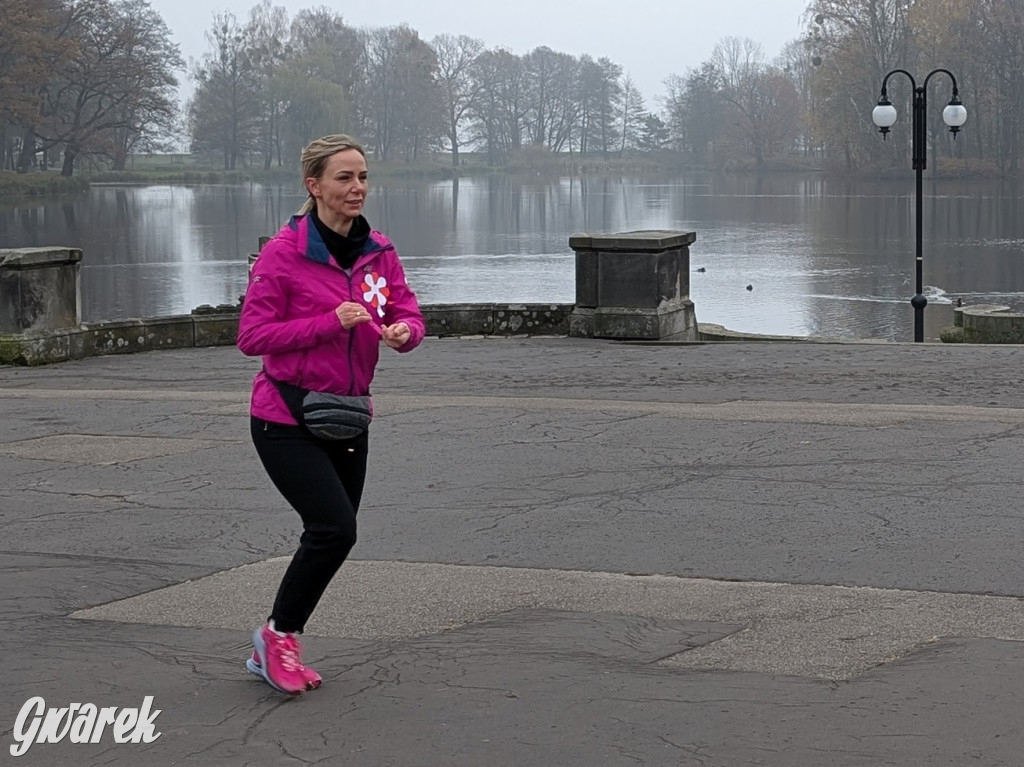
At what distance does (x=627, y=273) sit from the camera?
17484mm

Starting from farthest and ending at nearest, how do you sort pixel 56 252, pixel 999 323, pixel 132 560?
pixel 999 323, pixel 56 252, pixel 132 560

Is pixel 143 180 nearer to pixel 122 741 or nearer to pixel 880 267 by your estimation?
pixel 880 267

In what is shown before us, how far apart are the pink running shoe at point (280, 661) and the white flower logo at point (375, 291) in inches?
39.5

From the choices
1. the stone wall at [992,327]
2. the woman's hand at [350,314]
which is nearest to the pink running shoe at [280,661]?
the woman's hand at [350,314]

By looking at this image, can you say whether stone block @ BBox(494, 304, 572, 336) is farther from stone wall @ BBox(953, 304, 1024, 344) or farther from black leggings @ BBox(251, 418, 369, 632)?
black leggings @ BBox(251, 418, 369, 632)

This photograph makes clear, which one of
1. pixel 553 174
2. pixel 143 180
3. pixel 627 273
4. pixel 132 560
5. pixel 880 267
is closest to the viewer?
pixel 132 560

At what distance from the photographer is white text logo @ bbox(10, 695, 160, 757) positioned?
4484 millimetres

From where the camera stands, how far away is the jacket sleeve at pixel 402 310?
190 inches

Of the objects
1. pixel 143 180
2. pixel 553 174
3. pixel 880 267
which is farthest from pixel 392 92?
pixel 880 267

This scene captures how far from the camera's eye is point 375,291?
190 inches

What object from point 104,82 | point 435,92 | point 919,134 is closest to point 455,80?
point 435,92

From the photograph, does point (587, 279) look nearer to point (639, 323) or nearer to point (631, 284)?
point (631, 284)

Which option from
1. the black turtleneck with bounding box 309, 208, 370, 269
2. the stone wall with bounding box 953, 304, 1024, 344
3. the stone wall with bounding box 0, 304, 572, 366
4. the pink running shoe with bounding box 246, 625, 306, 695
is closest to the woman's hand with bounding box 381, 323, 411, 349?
the black turtleneck with bounding box 309, 208, 370, 269

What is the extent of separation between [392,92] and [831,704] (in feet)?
Result: 548
